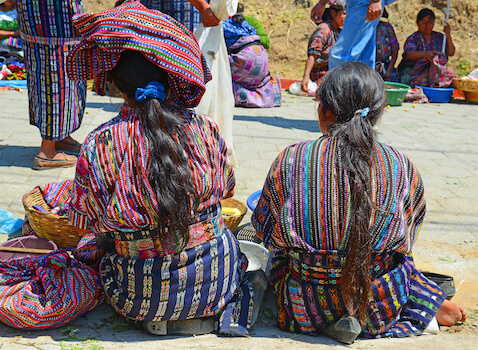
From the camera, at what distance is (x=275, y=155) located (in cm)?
509

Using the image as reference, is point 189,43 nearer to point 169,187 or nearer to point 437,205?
point 169,187

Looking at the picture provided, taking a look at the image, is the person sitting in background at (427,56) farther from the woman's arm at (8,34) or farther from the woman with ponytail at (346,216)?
the woman with ponytail at (346,216)

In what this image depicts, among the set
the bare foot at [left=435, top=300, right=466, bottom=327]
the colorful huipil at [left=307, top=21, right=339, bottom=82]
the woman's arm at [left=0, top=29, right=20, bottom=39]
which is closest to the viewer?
the bare foot at [left=435, top=300, right=466, bottom=327]

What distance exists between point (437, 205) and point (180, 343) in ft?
8.42

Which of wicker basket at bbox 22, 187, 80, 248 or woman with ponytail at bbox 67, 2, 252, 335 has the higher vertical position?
woman with ponytail at bbox 67, 2, 252, 335

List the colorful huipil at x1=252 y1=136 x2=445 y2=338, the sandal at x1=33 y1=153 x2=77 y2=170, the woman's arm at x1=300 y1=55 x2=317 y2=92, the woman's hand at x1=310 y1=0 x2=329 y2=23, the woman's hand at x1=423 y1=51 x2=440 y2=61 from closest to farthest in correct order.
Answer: the colorful huipil at x1=252 y1=136 x2=445 y2=338
the sandal at x1=33 y1=153 x2=77 y2=170
the woman's hand at x1=310 y1=0 x2=329 y2=23
the woman's arm at x1=300 y1=55 x2=317 y2=92
the woman's hand at x1=423 y1=51 x2=440 y2=61

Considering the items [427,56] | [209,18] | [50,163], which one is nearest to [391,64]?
[427,56]

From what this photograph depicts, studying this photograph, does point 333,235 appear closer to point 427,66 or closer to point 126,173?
point 126,173

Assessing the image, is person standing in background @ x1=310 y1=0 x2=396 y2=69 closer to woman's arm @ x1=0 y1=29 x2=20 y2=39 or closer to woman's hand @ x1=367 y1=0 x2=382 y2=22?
woman's hand @ x1=367 y1=0 x2=382 y2=22

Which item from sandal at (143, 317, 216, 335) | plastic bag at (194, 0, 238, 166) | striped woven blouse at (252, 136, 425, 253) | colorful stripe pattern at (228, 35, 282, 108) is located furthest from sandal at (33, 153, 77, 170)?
colorful stripe pattern at (228, 35, 282, 108)

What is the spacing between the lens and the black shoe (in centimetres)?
208

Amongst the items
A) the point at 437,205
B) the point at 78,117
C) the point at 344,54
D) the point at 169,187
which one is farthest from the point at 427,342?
the point at 344,54

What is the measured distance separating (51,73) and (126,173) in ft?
8.29

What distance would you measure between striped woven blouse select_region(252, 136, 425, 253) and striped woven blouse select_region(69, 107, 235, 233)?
310 millimetres
